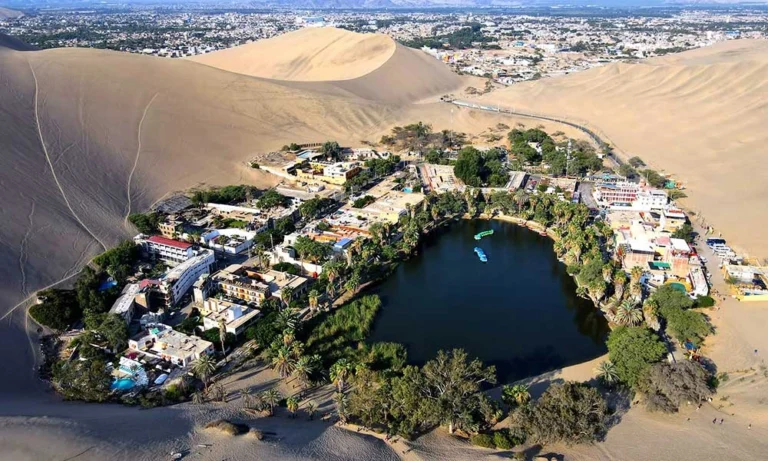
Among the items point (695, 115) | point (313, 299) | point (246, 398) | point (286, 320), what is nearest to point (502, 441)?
point (246, 398)

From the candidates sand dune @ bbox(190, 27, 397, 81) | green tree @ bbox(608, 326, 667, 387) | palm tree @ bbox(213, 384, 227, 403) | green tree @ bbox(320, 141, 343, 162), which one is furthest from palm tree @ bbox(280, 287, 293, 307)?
sand dune @ bbox(190, 27, 397, 81)

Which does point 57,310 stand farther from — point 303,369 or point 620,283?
point 620,283

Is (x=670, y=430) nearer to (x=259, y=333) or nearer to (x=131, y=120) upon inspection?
(x=259, y=333)

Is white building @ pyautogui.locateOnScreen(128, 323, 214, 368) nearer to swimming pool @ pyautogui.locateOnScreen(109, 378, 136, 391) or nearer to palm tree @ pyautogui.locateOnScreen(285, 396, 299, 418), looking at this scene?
swimming pool @ pyautogui.locateOnScreen(109, 378, 136, 391)

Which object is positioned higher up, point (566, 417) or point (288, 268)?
point (566, 417)

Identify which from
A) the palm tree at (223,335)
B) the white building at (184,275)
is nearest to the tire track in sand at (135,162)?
the white building at (184,275)

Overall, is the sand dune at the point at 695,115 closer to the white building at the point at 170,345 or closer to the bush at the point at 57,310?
the white building at the point at 170,345
